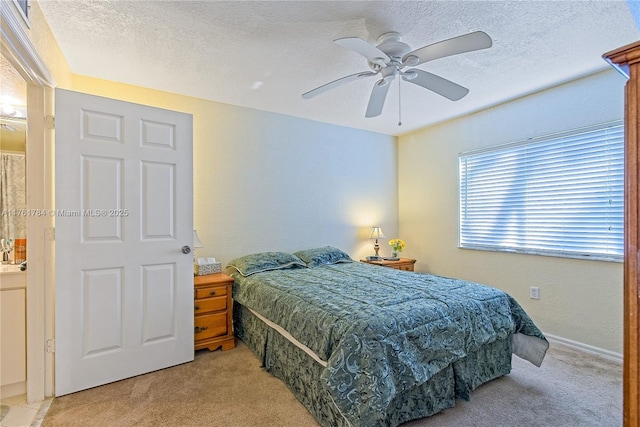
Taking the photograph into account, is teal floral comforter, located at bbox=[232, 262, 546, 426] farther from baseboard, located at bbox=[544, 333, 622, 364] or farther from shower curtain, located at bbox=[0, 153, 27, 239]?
shower curtain, located at bbox=[0, 153, 27, 239]

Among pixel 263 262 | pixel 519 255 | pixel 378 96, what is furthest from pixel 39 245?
pixel 519 255

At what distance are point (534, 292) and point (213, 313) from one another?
3.23 metres

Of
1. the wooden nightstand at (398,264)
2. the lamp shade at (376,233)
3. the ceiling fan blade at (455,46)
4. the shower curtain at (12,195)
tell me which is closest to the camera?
the ceiling fan blade at (455,46)

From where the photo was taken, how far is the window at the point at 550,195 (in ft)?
8.81

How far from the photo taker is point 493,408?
194 centimetres

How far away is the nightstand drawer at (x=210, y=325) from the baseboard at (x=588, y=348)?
10.5 feet

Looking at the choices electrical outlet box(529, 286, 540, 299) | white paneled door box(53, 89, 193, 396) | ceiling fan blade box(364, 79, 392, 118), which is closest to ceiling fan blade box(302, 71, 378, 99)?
ceiling fan blade box(364, 79, 392, 118)

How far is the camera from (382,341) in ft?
5.32

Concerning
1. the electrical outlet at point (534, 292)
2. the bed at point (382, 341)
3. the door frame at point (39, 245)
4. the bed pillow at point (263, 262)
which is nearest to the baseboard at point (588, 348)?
the electrical outlet at point (534, 292)

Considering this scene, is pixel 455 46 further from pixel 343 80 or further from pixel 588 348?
pixel 588 348

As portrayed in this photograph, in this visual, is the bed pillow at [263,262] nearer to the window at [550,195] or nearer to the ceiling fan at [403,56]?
the ceiling fan at [403,56]

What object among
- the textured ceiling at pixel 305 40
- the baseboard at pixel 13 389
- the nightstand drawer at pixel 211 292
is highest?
the textured ceiling at pixel 305 40

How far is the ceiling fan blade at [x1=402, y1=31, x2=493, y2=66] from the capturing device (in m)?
1.71

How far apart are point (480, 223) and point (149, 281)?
3586 mm
